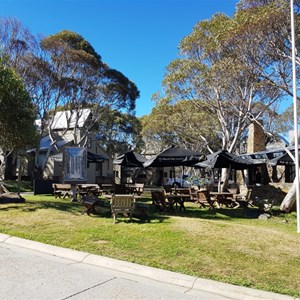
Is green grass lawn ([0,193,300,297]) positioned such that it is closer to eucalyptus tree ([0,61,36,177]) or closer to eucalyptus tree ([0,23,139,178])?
eucalyptus tree ([0,61,36,177])

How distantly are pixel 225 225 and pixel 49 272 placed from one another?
5651 millimetres

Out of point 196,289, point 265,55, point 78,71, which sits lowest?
point 196,289

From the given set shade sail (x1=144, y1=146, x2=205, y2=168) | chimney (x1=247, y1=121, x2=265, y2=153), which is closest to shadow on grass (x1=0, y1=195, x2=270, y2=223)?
shade sail (x1=144, y1=146, x2=205, y2=168)

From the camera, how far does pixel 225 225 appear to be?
1016cm

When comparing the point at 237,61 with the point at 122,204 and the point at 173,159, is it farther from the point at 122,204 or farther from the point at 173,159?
the point at 122,204

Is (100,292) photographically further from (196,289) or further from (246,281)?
(246,281)

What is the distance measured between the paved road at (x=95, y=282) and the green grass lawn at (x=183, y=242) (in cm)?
29

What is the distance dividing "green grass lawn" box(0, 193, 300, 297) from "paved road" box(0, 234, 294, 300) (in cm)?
29

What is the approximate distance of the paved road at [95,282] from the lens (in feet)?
16.7

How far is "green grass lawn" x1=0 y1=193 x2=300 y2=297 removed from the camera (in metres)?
6.09

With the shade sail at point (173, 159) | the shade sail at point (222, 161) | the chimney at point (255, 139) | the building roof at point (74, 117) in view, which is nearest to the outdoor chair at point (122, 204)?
the shade sail at point (173, 159)

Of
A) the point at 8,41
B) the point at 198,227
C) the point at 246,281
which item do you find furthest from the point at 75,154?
the point at 246,281

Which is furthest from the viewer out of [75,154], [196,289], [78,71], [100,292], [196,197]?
[78,71]

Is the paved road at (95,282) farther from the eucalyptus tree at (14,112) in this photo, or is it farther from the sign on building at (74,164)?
the sign on building at (74,164)
